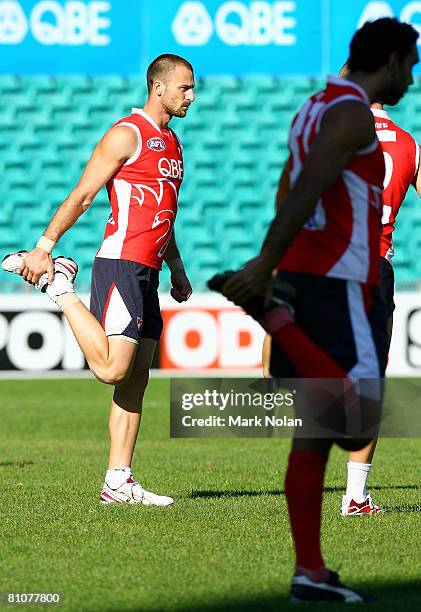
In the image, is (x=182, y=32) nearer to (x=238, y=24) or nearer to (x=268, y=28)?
(x=238, y=24)

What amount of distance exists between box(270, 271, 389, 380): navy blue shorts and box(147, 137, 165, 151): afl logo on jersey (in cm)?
228

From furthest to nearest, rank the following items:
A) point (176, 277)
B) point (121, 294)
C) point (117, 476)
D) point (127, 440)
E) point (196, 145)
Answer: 1. point (196, 145)
2. point (176, 277)
3. point (127, 440)
4. point (117, 476)
5. point (121, 294)

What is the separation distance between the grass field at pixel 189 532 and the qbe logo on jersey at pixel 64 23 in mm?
9386

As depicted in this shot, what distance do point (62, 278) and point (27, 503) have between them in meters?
1.12

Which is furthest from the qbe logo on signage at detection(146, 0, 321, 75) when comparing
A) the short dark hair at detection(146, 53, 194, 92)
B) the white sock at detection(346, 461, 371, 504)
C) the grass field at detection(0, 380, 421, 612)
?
the white sock at detection(346, 461, 371, 504)

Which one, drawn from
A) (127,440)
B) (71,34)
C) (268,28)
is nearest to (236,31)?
(268,28)

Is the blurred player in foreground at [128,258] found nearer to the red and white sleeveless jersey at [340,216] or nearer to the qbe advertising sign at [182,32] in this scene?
the red and white sleeveless jersey at [340,216]

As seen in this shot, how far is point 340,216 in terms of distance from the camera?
11.2 feet

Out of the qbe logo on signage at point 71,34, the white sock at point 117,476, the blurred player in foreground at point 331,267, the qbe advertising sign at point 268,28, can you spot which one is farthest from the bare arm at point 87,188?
the qbe advertising sign at point 268,28

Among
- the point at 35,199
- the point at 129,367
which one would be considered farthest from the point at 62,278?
the point at 35,199

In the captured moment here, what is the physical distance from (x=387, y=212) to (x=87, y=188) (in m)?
1.38

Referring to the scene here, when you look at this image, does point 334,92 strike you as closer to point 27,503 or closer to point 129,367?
point 129,367

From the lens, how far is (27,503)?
5609 mm

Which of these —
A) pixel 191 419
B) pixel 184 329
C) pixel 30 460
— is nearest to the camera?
pixel 191 419
